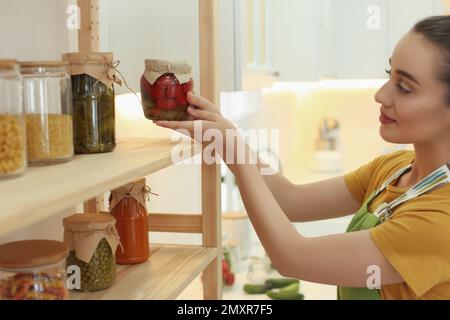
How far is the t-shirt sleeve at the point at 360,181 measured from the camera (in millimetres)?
1603

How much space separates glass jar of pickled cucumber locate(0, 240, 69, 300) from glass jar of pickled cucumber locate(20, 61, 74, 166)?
0.12m

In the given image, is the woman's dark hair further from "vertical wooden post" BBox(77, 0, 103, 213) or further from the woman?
"vertical wooden post" BBox(77, 0, 103, 213)

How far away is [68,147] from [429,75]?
0.71 m

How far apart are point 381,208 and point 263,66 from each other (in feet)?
4.54

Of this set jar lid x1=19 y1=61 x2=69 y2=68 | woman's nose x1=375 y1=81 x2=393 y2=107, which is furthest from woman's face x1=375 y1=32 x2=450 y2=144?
jar lid x1=19 y1=61 x2=69 y2=68

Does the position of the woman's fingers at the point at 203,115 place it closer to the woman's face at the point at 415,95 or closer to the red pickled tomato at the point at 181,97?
the red pickled tomato at the point at 181,97

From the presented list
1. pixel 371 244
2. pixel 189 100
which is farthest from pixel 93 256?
pixel 371 244

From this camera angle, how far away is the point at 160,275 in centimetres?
111

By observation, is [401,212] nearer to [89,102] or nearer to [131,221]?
[131,221]

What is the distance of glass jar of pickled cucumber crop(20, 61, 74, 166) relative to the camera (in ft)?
2.80

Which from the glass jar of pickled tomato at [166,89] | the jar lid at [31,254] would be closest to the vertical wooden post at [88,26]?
the glass jar of pickled tomato at [166,89]

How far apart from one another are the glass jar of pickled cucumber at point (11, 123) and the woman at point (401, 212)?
36 cm

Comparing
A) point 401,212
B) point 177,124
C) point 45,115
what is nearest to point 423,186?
point 401,212
